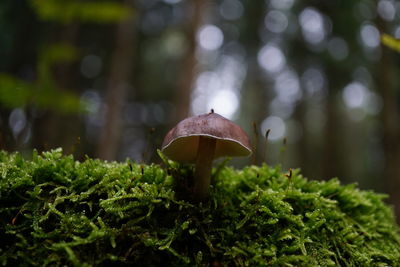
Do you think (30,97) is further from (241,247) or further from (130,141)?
(130,141)

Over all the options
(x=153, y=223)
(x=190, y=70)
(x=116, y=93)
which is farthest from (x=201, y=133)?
(x=116, y=93)

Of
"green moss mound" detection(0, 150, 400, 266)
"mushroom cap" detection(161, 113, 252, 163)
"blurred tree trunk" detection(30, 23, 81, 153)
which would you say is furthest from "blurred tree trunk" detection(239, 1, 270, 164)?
"mushroom cap" detection(161, 113, 252, 163)

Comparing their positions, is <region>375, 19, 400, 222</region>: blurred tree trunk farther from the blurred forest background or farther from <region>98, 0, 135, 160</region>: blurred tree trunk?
<region>98, 0, 135, 160</region>: blurred tree trunk

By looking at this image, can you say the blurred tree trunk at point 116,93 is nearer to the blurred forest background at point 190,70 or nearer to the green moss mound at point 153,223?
the blurred forest background at point 190,70

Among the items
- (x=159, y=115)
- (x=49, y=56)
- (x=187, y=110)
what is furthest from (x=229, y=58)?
(x=49, y=56)

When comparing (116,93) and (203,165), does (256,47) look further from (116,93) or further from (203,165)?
(203,165)

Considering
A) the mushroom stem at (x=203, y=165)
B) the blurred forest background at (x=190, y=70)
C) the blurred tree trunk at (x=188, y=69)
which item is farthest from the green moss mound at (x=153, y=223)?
the blurred tree trunk at (x=188, y=69)

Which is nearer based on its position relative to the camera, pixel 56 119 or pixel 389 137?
pixel 389 137
